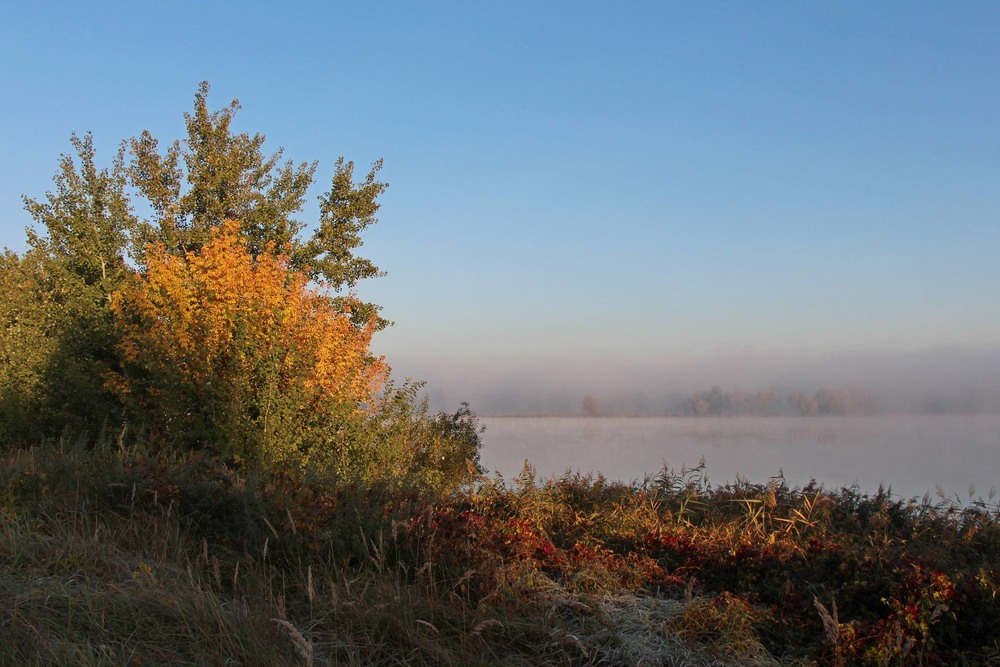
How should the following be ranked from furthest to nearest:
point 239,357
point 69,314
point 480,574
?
point 69,314, point 239,357, point 480,574

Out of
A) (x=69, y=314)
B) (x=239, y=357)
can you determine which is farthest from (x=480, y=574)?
(x=69, y=314)

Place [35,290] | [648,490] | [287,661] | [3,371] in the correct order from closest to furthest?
[287,661] → [648,490] → [3,371] → [35,290]

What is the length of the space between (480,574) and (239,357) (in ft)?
25.4

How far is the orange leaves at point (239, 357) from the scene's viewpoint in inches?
438

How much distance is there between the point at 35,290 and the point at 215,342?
1249 centimetres

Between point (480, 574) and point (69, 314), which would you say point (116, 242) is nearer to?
point (69, 314)

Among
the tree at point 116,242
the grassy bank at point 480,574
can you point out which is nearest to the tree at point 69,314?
the tree at point 116,242

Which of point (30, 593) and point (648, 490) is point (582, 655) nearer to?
point (30, 593)

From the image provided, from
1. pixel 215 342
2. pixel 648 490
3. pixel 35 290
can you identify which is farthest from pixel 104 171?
pixel 648 490

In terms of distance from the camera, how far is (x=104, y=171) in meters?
20.9

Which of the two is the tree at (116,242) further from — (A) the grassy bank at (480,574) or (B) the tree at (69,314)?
(A) the grassy bank at (480,574)

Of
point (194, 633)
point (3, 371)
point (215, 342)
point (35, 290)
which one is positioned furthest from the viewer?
point (35, 290)

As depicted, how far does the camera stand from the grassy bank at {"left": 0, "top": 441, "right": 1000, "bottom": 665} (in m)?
4.04

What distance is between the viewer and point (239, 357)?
11.5 meters
